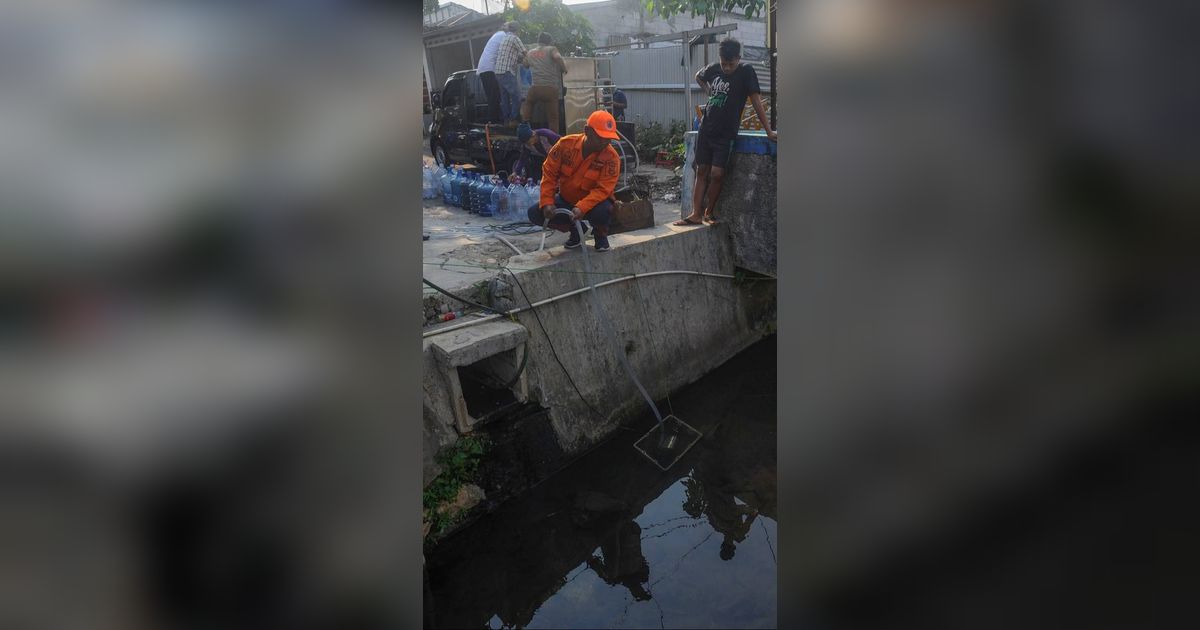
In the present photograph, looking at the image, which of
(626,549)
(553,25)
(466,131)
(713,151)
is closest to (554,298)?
(626,549)

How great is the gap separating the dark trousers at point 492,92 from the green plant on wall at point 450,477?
6949 millimetres

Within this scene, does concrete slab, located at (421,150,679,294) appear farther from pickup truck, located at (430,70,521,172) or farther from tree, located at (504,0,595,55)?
tree, located at (504,0,595,55)

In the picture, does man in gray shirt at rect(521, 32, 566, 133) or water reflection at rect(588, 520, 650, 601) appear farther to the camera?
man in gray shirt at rect(521, 32, 566, 133)

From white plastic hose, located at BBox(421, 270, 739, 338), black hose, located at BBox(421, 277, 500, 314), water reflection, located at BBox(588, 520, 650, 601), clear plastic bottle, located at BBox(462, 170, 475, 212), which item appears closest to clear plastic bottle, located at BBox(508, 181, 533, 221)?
clear plastic bottle, located at BBox(462, 170, 475, 212)

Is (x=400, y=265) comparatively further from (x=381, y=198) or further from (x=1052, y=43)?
(x=1052, y=43)

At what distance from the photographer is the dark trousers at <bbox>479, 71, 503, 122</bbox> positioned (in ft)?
34.7

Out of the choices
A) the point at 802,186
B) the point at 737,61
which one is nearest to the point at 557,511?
the point at 737,61

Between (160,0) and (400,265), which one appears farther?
(400,265)

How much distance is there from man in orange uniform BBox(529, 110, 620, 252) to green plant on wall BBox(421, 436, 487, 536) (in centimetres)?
224

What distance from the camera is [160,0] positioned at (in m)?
0.63

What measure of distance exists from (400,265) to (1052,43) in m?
0.67

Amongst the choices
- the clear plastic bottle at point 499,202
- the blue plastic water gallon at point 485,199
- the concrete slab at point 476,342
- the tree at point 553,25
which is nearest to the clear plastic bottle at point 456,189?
the blue plastic water gallon at point 485,199

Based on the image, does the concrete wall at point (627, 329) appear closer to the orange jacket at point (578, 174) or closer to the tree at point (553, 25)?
the orange jacket at point (578, 174)

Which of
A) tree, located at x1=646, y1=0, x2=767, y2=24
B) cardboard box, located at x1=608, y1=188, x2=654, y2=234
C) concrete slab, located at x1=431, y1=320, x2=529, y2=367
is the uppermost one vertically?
tree, located at x1=646, y1=0, x2=767, y2=24
